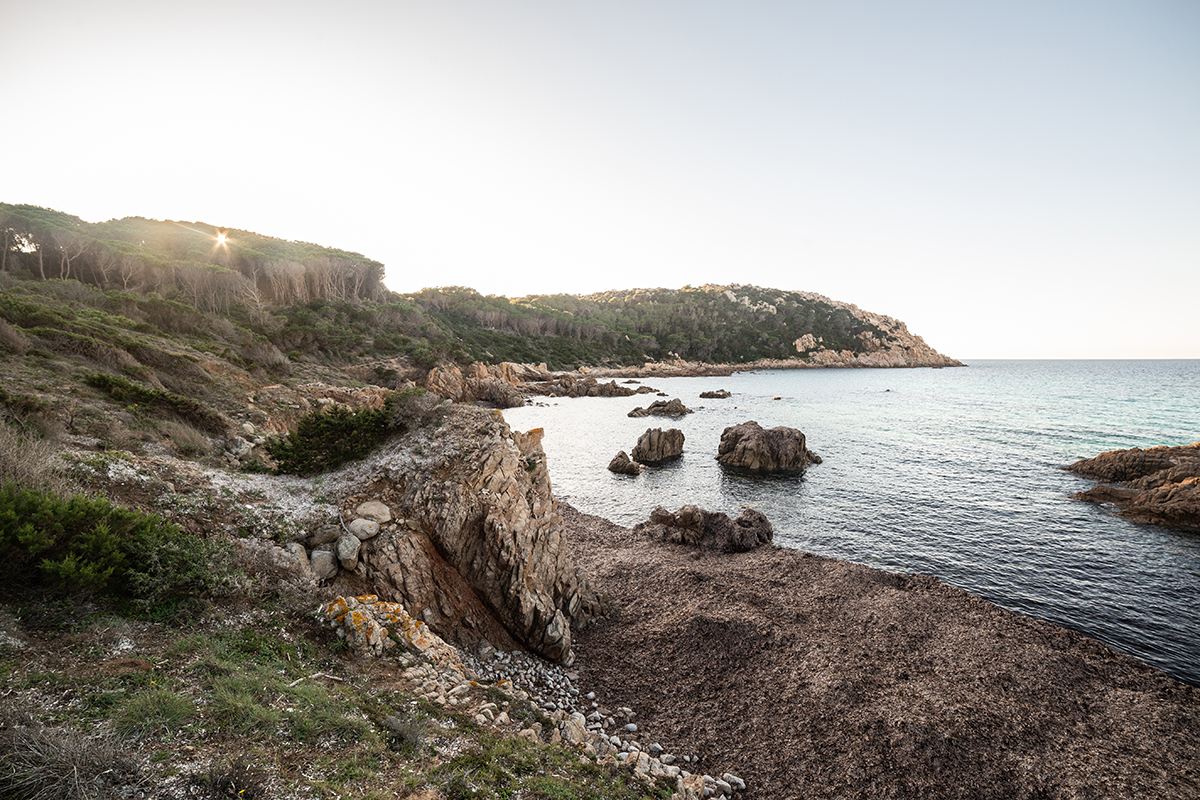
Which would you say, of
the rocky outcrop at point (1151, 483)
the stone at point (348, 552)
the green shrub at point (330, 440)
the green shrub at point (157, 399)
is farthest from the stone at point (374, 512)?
the rocky outcrop at point (1151, 483)

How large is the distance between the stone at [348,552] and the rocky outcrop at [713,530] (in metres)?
14.1

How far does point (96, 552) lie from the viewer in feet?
24.1

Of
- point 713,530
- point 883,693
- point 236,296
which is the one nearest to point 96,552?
point 883,693

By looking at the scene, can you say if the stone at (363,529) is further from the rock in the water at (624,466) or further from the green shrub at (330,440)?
the rock in the water at (624,466)

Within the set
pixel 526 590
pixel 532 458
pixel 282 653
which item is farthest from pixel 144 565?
pixel 532 458

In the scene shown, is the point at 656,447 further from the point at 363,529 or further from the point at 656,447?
the point at 363,529

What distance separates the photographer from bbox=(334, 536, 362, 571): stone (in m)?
10.3

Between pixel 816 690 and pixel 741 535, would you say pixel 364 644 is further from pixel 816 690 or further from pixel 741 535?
pixel 741 535

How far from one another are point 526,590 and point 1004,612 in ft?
51.9

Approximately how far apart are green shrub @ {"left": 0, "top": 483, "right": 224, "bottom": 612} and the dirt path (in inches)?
367

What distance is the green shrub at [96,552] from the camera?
21.7ft

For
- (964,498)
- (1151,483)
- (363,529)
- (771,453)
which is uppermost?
(363,529)

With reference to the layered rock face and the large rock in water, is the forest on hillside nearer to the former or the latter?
the layered rock face

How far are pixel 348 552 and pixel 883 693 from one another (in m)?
13.4
